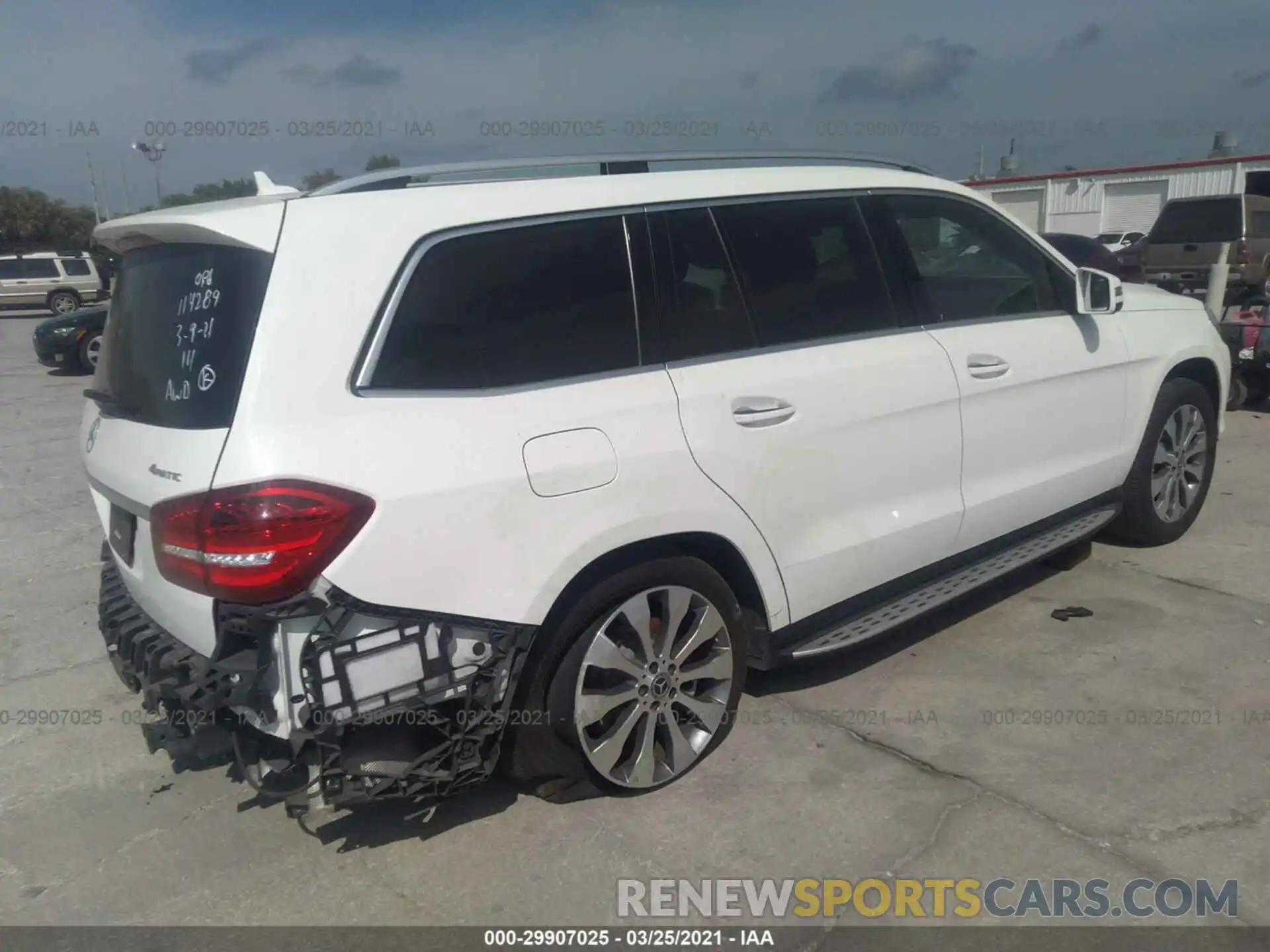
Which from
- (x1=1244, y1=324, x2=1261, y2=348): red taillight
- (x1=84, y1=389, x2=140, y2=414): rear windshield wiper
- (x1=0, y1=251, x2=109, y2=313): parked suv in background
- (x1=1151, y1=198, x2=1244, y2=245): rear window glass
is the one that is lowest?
(x1=1244, y1=324, x2=1261, y2=348): red taillight

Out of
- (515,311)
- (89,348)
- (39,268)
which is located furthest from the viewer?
(39,268)

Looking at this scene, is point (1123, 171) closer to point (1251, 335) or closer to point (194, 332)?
point (1251, 335)

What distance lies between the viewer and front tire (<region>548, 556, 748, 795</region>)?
2979mm

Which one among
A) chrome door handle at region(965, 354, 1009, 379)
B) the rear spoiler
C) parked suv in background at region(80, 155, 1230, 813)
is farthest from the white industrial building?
the rear spoiler

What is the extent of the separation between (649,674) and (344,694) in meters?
0.98

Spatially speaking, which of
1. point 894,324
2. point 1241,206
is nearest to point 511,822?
point 894,324

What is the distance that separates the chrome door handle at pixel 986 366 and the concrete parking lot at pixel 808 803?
45.1 inches

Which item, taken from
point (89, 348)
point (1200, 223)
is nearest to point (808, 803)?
point (89, 348)

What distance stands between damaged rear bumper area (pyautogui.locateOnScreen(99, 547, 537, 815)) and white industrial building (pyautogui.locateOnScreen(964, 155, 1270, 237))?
97.2 ft

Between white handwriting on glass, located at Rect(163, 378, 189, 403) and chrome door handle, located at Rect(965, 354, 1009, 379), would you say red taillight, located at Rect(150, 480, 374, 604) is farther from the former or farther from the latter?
chrome door handle, located at Rect(965, 354, 1009, 379)

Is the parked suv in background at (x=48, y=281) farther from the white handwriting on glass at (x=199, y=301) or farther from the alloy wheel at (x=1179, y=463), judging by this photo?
the alloy wheel at (x=1179, y=463)

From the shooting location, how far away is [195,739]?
2963 mm

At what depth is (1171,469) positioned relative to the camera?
519cm

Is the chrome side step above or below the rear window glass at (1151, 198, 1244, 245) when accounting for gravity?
below
